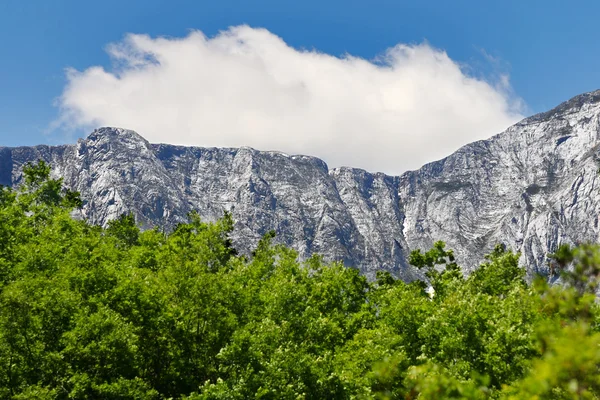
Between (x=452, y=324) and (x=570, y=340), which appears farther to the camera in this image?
(x=452, y=324)

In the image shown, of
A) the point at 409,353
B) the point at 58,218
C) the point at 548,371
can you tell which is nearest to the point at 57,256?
the point at 58,218

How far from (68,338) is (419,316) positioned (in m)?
26.5

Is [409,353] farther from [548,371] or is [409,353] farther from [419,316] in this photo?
[548,371]

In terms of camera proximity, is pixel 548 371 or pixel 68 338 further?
pixel 68 338

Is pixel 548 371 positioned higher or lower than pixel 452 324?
higher

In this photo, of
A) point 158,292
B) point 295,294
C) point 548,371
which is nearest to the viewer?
point 548,371

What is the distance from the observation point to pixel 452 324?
35.2 meters

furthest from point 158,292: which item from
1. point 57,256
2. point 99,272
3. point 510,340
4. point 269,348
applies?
point 510,340

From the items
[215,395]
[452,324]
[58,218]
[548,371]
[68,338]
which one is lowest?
[215,395]

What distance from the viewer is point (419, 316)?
4016 cm

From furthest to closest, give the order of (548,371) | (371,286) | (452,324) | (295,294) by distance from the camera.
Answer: (371,286)
(295,294)
(452,324)
(548,371)

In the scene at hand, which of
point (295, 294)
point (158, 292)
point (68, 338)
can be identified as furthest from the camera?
point (295, 294)

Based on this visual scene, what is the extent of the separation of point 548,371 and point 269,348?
92.9 ft

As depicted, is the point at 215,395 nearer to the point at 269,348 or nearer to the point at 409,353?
the point at 269,348
